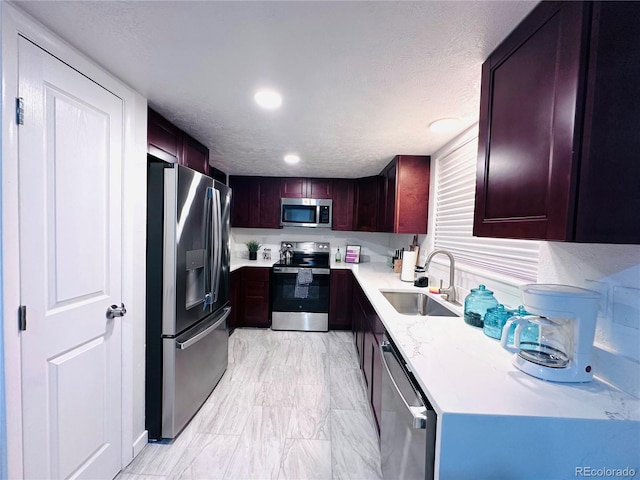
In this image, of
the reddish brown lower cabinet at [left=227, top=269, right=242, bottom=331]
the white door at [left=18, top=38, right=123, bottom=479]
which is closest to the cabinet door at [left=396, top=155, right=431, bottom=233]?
the reddish brown lower cabinet at [left=227, top=269, right=242, bottom=331]

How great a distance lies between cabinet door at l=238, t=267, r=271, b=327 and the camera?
11.2 feet

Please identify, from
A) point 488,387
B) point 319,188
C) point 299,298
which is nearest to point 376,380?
point 488,387

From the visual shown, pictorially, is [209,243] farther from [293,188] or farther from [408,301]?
[293,188]

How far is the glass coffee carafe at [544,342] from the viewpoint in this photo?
854mm

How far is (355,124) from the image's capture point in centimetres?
177

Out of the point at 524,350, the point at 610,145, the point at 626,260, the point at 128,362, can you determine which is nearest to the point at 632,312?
the point at 626,260

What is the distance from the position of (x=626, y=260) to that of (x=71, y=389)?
2.18 meters

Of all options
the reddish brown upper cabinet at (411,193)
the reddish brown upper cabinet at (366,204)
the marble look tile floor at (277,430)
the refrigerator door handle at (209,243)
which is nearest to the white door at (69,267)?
the marble look tile floor at (277,430)

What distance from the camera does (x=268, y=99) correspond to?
1438 millimetres

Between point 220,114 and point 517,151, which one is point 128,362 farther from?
point 517,151

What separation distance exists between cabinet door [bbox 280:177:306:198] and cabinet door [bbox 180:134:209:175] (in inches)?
56.7

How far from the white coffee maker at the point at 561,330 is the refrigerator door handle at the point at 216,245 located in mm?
1809

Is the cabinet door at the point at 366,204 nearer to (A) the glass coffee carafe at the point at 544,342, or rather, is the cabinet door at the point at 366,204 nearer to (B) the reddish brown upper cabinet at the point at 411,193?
(B) the reddish brown upper cabinet at the point at 411,193

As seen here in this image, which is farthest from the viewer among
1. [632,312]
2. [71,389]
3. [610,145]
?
[71,389]
